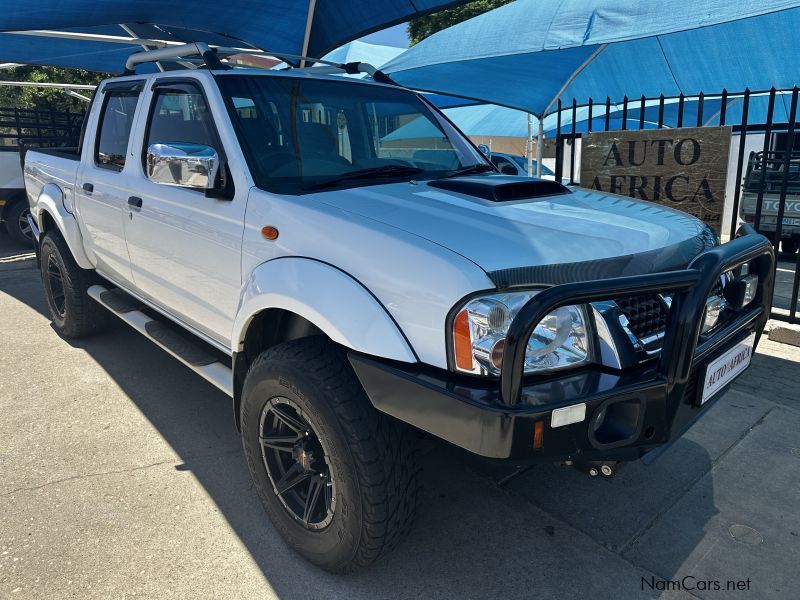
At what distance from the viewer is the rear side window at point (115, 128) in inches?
146

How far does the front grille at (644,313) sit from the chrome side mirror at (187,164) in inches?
67.2

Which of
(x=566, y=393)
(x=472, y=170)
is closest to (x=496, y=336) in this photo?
(x=566, y=393)

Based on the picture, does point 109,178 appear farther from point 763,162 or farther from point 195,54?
point 763,162

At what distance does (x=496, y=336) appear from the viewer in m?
1.86

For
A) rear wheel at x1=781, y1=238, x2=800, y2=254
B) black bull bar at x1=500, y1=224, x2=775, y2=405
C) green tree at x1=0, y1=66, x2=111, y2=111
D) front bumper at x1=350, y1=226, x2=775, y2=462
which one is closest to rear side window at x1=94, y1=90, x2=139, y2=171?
front bumper at x1=350, y1=226, x2=775, y2=462

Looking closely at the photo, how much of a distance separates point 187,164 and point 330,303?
3.23ft

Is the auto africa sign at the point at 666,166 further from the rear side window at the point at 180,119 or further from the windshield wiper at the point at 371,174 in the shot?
the rear side window at the point at 180,119

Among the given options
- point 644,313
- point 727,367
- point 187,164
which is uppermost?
point 187,164

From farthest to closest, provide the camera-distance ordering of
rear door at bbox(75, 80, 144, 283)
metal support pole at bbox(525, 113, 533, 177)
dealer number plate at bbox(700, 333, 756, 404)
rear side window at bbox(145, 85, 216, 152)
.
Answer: metal support pole at bbox(525, 113, 533, 177)
rear door at bbox(75, 80, 144, 283)
rear side window at bbox(145, 85, 216, 152)
dealer number plate at bbox(700, 333, 756, 404)

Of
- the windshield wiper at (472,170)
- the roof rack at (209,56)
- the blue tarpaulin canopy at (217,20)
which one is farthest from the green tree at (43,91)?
the windshield wiper at (472,170)

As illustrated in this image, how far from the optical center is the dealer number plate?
7.06 ft

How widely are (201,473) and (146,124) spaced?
1.94 meters

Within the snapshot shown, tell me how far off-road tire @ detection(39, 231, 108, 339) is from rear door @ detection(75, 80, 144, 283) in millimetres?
363

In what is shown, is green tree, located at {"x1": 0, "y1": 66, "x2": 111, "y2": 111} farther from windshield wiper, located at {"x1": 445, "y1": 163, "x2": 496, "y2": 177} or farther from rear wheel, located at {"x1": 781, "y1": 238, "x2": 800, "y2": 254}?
windshield wiper, located at {"x1": 445, "y1": 163, "x2": 496, "y2": 177}
